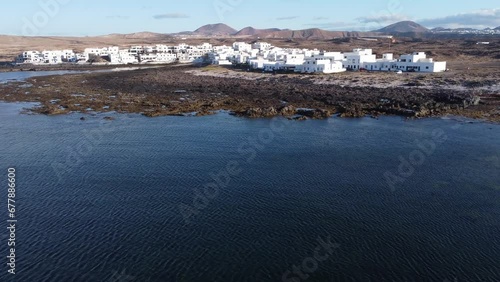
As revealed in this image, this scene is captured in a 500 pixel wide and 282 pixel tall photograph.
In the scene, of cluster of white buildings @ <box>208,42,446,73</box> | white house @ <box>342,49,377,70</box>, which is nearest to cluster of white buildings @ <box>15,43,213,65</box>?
cluster of white buildings @ <box>208,42,446,73</box>

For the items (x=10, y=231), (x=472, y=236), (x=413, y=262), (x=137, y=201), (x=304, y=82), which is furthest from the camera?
(x=304, y=82)

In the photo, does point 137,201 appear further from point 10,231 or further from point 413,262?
point 413,262

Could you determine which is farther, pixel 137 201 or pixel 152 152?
pixel 152 152

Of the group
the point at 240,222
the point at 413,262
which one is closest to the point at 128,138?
the point at 240,222

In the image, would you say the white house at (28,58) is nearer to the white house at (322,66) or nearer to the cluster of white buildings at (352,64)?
the cluster of white buildings at (352,64)

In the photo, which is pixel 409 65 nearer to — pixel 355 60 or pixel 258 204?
pixel 355 60

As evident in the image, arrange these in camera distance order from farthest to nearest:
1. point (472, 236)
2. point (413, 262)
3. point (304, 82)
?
point (304, 82) → point (472, 236) → point (413, 262)
